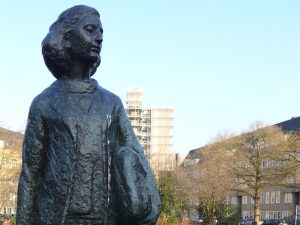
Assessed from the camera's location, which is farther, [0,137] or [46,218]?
[0,137]

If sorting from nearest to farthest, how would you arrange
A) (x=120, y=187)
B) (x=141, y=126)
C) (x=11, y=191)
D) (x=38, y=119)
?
(x=120, y=187)
(x=38, y=119)
(x=11, y=191)
(x=141, y=126)

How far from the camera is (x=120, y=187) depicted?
139 inches

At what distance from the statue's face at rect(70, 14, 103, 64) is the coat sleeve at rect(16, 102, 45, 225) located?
45cm

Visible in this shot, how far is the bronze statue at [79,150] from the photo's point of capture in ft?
11.7

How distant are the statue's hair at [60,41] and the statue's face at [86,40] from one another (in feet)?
0.13

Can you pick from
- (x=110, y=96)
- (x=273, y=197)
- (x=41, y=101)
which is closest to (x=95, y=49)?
(x=110, y=96)

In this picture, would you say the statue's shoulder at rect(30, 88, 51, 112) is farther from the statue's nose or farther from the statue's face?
the statue's nose

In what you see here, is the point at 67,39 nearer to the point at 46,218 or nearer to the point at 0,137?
the point at 46,218

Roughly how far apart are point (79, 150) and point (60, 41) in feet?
2.41

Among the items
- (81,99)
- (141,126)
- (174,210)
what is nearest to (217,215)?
(174,210)

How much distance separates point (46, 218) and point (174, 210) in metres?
32.5

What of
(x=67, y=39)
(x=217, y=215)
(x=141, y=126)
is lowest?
(x=217, y=215)

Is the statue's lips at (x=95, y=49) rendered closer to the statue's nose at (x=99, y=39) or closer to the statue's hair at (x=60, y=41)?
the statue's nose at (x=99, y=39)

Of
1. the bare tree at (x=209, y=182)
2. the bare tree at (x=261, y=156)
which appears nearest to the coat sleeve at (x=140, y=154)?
the bare tree at (x=209, y=182)
